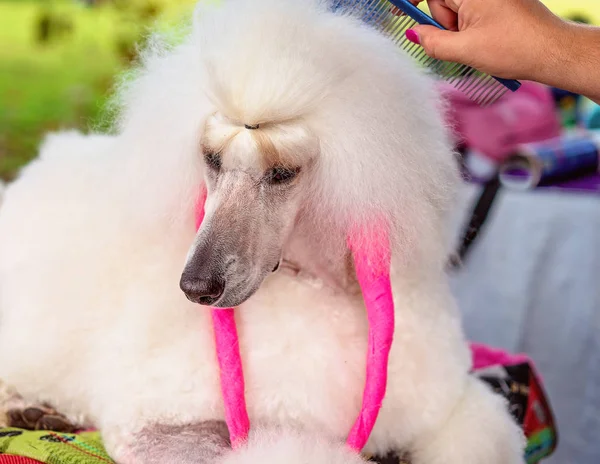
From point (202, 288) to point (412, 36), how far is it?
41cm

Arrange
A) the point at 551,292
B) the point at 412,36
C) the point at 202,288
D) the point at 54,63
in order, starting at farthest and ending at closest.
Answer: the point at 54,63 → the point at 551,292 → the point at 412,36 → the point at 202,288

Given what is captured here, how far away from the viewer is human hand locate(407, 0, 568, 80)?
77 cm

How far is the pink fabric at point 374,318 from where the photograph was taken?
2.62 ft

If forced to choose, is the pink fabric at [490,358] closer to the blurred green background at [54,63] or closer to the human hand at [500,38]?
the human hand at [500,38]

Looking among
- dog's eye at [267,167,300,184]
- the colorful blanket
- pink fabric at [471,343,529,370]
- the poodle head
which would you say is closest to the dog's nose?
the poodle head

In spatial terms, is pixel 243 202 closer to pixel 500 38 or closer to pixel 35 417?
pixel 500 38

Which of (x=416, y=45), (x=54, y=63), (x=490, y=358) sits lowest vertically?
(x=54, y=63)

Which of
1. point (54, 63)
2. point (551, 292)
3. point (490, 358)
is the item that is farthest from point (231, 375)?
point (54, 63)

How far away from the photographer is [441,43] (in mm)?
781

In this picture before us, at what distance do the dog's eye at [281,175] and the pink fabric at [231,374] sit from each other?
18 cm

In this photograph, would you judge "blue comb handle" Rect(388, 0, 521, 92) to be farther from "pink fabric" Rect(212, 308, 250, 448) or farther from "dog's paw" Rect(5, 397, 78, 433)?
"dog's paw" Rect(5, 397, 78, 433)

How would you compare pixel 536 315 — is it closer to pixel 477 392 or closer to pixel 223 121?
pixel 477 392

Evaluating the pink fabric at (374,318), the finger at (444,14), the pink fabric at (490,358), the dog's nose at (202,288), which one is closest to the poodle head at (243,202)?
the dog's nose at (202,288)

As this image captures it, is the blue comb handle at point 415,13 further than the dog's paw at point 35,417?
No
